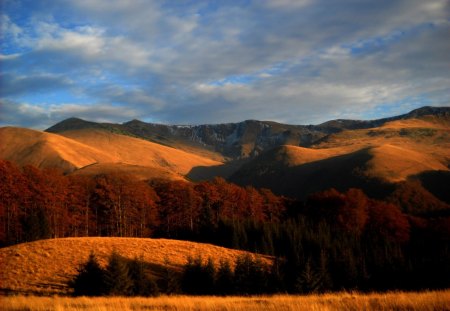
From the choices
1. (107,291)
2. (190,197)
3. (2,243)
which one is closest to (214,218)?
(190,197)

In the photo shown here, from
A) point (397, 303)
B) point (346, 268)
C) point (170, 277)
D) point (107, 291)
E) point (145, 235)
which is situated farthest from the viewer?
point (145, 235)

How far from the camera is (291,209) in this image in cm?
13738

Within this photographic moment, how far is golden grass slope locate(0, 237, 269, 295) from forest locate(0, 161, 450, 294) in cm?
1580

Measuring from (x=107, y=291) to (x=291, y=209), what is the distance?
107362 millimetres

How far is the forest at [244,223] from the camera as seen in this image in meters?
66.1

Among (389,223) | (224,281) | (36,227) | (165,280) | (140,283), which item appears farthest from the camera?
(389,223)

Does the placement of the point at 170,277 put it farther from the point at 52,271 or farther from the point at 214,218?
the point at 214,218

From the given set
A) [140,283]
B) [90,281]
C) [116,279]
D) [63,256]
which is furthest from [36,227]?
[116,279]

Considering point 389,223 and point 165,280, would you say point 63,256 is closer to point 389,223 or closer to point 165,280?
point 165,280

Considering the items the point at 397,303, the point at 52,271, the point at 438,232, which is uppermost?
the point at 397,303

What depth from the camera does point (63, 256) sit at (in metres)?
51.6

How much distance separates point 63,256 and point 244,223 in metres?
55.7

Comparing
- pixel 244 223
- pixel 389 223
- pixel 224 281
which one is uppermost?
pixel 224 281

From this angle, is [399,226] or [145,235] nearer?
[145,235]
